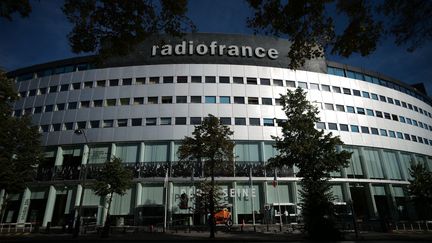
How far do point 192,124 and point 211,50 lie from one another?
11654 mm

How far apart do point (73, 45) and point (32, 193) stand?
32728 mm

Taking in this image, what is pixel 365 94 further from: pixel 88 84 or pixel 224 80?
pixel 88 84

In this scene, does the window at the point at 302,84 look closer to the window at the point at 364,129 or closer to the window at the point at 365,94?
the window at the point at 364,129

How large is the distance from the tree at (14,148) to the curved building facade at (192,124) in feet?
17.2

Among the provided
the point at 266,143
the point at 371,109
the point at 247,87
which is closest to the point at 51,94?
the point at 247,87

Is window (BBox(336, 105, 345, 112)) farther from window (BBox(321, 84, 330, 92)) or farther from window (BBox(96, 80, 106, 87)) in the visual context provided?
window (BBox(96, 80, 106, 87))

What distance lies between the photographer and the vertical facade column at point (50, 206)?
30.7 meters

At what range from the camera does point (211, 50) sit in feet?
122

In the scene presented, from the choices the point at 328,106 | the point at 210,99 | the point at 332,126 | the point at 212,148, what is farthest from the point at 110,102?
the point at 332,126

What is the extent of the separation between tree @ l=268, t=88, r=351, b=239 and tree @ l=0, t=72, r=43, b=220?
23.8m

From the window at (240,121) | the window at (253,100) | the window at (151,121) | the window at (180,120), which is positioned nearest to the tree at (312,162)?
the window at (240,121)

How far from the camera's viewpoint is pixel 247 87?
35.3m

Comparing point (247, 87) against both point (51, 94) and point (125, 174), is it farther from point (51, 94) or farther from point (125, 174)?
point (51, 94)

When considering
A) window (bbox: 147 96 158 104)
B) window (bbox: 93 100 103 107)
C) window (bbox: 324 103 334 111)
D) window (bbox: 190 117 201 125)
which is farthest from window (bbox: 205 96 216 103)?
window (bbox: 324 103 334 111)
